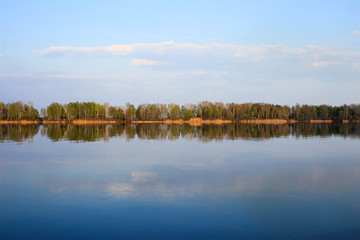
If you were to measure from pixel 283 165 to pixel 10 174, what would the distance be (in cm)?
1406

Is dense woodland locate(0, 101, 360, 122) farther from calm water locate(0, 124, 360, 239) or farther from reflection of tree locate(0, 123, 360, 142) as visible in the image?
calm water locate(0, 124, 360, 239)

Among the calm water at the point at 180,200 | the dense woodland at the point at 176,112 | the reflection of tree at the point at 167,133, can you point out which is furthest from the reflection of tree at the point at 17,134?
the dense woodland at the point at 176,112

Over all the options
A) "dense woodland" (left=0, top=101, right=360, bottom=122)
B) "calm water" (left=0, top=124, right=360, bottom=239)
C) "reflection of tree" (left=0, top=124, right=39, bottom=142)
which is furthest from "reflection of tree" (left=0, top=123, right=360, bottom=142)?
"dense woodland" (left=0, top=101, right=360, bottom=122)

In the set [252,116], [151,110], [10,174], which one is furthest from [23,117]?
[10,174]

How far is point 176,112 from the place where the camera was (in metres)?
125

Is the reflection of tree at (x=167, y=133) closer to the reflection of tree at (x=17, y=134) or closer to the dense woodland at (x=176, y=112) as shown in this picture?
the reflection of tree at (x=17, y=134)

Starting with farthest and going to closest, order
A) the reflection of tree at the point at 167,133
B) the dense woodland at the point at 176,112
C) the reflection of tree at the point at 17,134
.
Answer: the dense woodland at the point at 176,112 → the reflection of tree at the point at 167,133 → the reflection of tree at the point at 17,134

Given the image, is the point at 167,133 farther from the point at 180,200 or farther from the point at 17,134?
the point at 180,200

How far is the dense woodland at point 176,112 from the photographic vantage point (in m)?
110

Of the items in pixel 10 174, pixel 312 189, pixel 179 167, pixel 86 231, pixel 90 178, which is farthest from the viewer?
pixel 179 167

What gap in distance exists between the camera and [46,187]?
11922 mm

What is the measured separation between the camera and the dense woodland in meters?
110

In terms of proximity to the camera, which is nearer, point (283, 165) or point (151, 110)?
point (283, 165)

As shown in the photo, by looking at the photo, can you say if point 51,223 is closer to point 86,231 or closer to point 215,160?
point 86,231
